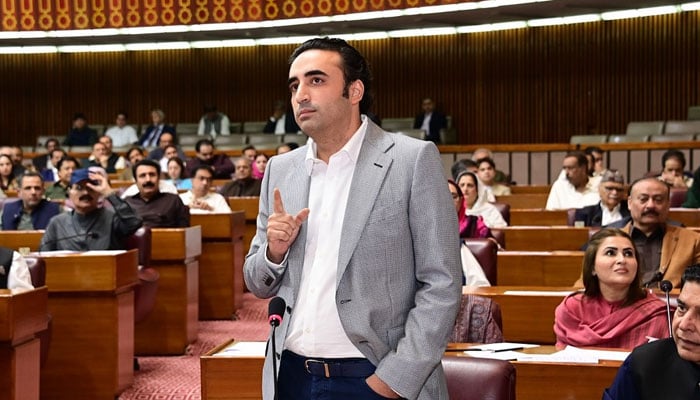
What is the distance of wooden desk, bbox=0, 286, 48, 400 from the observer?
4.07m

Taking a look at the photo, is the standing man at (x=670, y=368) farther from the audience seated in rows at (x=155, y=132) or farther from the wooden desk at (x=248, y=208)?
the audience seated in rows at (x=155, y=132)

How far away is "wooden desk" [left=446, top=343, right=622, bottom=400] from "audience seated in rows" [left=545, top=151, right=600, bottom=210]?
5.57m

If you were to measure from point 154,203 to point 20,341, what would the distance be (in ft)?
9.87

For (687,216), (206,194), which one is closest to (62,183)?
(206,194)

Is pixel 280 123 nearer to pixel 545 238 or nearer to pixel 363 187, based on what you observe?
pixel 545 238

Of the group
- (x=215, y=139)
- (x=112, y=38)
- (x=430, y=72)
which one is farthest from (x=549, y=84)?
(x=112, y=38)

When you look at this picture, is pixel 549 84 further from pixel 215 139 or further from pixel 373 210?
pixel 373 210

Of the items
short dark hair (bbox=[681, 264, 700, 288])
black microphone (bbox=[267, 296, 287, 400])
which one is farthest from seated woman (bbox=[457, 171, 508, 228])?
black microphone (bbox=[267, 296, 287, 400])

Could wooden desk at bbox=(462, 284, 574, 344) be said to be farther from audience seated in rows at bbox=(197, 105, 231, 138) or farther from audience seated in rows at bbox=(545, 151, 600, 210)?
audience seated in rows at bbox=(197, 105, 231, 138)

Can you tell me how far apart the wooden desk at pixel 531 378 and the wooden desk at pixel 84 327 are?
6.51 ft

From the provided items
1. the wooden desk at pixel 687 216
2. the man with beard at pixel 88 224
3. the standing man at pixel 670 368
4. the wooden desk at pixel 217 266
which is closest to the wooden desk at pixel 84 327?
the man with beard at pixel 88 224

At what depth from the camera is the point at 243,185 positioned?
32.2ft

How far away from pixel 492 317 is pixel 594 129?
11.6 m

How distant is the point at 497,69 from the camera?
15.6 meters
